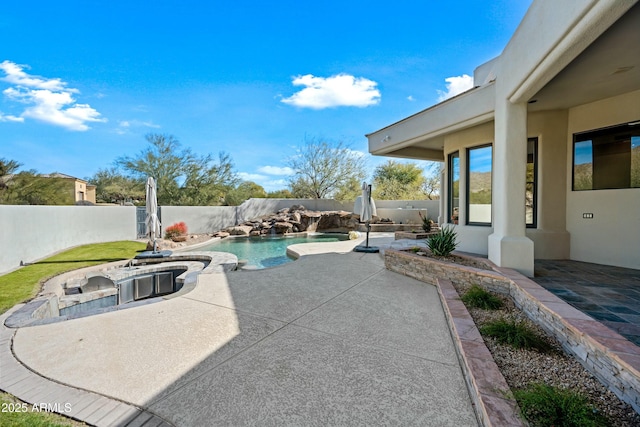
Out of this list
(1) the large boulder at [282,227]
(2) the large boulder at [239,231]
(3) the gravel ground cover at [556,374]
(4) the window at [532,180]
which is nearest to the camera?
(3) the gravel ground cover at [556,374]

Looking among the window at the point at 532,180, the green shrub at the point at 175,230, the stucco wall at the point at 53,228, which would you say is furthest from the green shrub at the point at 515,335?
the green shrub at the point at 175,230

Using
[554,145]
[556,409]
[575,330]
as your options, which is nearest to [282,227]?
[554,145]

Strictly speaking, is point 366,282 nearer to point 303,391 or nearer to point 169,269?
point 303,391

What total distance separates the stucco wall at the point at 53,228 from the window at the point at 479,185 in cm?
1339

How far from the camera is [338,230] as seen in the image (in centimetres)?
2181

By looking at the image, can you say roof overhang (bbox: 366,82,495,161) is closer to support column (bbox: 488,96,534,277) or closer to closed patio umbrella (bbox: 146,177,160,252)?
support column (bbox: 488,96,534,277)

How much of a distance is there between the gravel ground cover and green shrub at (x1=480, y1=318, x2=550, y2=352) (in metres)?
0.07

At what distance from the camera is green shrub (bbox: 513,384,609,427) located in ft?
6.40

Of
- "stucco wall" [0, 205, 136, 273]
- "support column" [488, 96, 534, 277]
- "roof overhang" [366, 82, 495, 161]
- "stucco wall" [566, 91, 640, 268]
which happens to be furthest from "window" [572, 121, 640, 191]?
"stucco wall" [0, 205, 136, 273]

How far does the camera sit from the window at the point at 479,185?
7797 millimetres

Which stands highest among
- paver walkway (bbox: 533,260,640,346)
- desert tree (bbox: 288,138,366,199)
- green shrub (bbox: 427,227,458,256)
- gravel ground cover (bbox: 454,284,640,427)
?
desert tree (bbox: 288,138,366,199)

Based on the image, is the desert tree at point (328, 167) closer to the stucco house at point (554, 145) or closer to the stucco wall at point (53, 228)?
the stucco wall at point (53, 228)

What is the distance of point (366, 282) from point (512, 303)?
2.78m

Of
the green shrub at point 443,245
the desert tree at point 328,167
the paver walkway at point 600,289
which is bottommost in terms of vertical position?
the paver walkway at point 600,289
